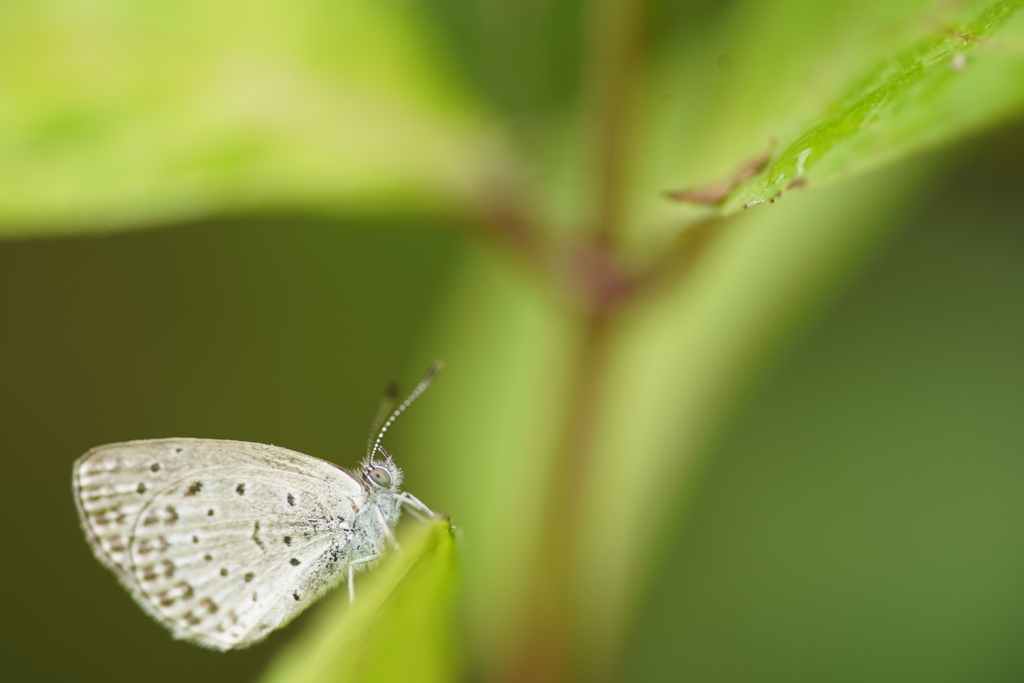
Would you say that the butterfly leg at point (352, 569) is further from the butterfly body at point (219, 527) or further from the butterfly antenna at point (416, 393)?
the butterfly antenna at point (416, 393)

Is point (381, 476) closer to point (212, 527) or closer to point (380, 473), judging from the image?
point (380, 473)

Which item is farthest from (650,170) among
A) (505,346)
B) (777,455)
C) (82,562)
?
(82,562)

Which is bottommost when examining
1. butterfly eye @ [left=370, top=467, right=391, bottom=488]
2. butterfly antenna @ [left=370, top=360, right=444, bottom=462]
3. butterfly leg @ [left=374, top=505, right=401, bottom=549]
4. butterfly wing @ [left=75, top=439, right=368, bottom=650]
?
butterfly wing @ [left=75, top=439, right=368, bottom=650]

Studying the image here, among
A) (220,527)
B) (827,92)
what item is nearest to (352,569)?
(220,527)

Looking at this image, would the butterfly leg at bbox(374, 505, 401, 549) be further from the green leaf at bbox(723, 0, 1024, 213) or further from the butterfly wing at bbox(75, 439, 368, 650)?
the green leaf at bbox(723, 0, 1024, 213)

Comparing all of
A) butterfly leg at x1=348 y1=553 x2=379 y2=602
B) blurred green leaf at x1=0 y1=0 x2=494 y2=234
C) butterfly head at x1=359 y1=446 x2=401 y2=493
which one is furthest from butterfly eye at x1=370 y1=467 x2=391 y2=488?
blurred green leaf at x1=0 y1=0 x2=494 y2=234

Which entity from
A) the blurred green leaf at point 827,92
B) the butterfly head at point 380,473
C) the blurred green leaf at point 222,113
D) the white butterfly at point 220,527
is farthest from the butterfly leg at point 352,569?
Answer: the blurred green leaf at point 827,92
